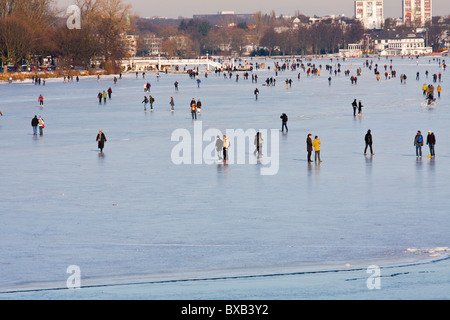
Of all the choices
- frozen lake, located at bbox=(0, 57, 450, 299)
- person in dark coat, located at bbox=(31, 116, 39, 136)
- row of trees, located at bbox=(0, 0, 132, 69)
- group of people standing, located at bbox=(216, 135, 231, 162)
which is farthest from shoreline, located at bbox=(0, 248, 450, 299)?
row of trees, located at bbox=(0, 0, 132, 69)

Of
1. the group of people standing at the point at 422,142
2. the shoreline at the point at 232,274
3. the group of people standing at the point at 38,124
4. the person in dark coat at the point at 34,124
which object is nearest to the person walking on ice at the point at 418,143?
the group of people standing at the point at 422,142

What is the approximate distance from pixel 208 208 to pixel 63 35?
341 ft

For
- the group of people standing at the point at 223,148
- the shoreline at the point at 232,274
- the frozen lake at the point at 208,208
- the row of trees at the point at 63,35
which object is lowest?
the shoreline at the point at 232,274

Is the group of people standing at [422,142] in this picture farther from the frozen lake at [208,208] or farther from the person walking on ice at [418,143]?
the frozen lake at [208,208]

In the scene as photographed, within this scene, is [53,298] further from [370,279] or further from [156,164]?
[156,164]

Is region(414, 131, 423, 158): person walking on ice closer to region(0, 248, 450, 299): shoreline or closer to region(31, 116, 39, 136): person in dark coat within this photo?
region(0, 248, 450, 299): shoreline

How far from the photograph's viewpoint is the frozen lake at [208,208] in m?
13.1

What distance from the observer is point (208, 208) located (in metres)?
17.5

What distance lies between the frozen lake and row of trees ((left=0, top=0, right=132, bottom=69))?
73.5m

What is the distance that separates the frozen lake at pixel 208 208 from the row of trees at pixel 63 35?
7352cm

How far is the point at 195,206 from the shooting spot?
17.7 m
